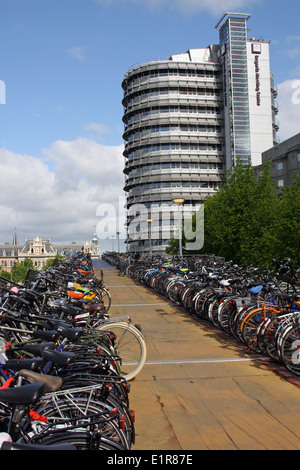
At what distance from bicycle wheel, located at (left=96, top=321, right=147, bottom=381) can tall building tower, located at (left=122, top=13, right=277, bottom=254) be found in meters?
66.2

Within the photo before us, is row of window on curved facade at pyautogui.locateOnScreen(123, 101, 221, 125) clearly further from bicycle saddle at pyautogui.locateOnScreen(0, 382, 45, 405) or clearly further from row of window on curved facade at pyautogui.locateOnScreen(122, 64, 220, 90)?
bicycle saddle at pyautogui.locateOnScreen(0, 382, 45, 405)

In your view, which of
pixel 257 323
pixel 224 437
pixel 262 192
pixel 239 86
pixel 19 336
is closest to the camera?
pixel 224 437

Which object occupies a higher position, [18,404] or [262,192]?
[262,192]

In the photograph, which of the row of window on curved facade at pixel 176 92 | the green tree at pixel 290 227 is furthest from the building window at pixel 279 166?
the green tree at pixel 290 227

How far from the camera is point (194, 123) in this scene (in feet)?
243

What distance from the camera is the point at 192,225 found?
28.0 m

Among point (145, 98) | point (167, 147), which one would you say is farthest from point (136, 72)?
point (167, 147)

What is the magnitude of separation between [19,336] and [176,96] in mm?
75342

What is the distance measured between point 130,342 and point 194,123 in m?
73.3

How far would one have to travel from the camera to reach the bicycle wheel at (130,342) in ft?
15.6

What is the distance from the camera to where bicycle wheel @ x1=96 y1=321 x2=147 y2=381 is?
474cm

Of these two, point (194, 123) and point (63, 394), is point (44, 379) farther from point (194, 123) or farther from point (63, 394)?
point (194, 123)
